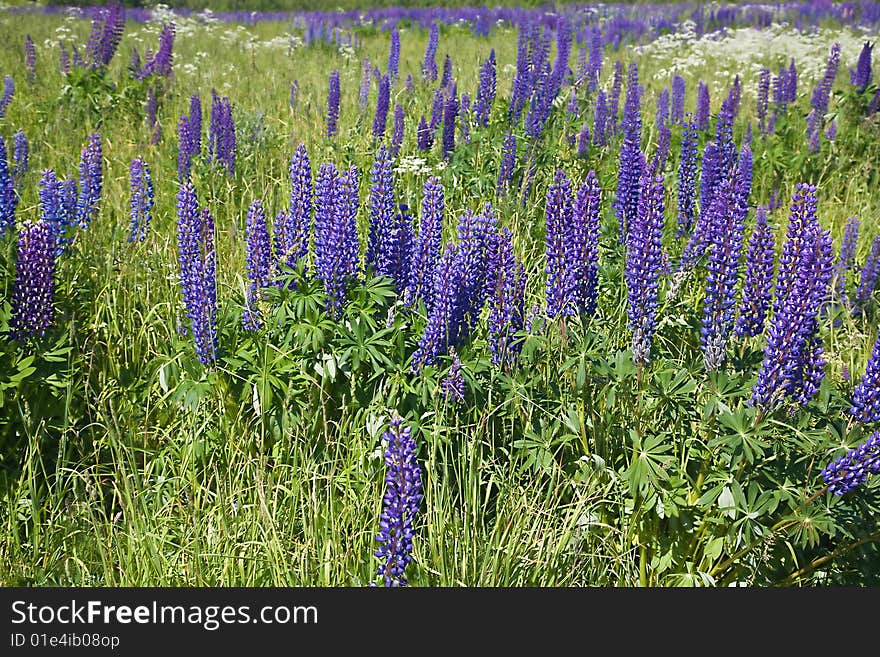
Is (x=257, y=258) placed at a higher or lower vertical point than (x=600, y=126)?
lower

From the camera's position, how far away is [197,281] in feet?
8.57

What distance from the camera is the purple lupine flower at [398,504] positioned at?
5.64ft

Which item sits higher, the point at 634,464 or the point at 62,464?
the point at 634,464

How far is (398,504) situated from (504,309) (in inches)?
38.7

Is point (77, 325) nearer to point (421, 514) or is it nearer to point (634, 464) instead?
point (421, 514)

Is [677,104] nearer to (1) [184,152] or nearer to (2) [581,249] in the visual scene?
(1) [184,152]

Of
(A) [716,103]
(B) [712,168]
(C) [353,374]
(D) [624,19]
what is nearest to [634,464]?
(C) [353,374]

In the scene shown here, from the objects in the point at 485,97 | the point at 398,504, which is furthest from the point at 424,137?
the point at 398,504

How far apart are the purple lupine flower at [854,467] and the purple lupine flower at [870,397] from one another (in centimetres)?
6

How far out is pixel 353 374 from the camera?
8.55 ft

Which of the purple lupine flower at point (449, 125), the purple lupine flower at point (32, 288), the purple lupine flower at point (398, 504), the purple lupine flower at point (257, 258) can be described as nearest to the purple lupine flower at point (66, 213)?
the purple lupine flower at point (32, 288)

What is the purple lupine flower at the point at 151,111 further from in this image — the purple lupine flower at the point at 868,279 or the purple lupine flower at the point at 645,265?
the purple lupine flower at the point at 868,279

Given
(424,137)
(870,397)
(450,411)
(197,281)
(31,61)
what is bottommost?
(450,411)

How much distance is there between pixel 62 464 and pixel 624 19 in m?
15.1
